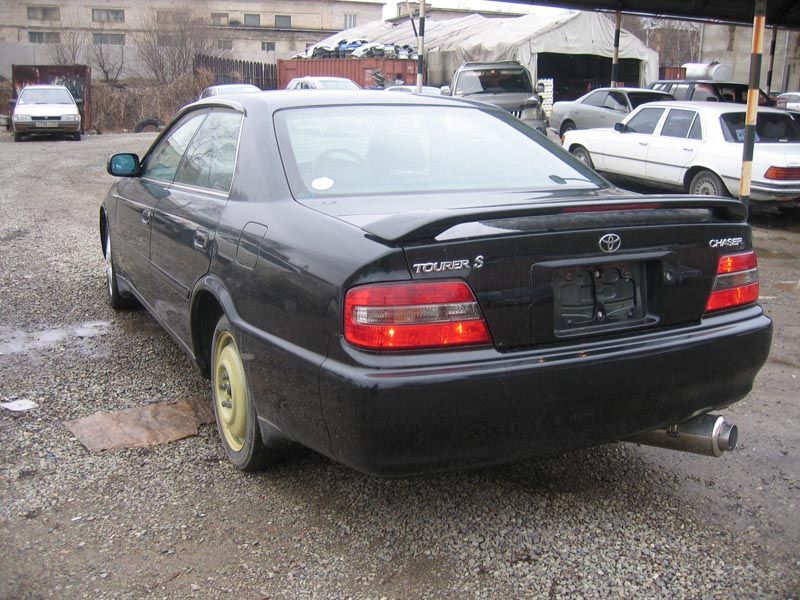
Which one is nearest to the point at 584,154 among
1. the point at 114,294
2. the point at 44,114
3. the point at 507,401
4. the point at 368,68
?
the point at 114,294

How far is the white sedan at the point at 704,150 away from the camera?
9703 mm

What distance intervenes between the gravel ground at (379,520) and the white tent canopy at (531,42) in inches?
997

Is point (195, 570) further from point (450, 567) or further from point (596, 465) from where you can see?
point (596, 465)

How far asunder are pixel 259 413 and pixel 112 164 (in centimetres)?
251

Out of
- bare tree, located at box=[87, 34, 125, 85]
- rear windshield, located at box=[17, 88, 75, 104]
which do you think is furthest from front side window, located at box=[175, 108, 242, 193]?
bare tree, located at box=[87, 34, 125, 85]

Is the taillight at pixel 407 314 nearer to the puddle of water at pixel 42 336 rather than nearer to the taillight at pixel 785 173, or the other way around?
the puddle of water at pixel 42 336

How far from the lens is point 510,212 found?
2725 mm

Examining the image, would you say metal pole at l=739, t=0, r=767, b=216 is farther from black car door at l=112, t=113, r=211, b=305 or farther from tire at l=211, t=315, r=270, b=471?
tire at l=211, t=315, r=270, b=471

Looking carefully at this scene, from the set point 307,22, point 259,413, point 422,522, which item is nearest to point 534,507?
point 422,522

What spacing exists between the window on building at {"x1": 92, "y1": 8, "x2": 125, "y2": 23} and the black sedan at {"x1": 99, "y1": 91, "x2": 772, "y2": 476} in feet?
192

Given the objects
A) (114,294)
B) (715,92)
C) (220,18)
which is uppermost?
(220,18)

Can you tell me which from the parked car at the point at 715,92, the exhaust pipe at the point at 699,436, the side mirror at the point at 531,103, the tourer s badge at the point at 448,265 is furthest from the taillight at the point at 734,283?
the side mirror at the point at 531,103

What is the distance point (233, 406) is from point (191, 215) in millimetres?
911

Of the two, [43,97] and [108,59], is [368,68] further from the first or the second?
[108,59]
